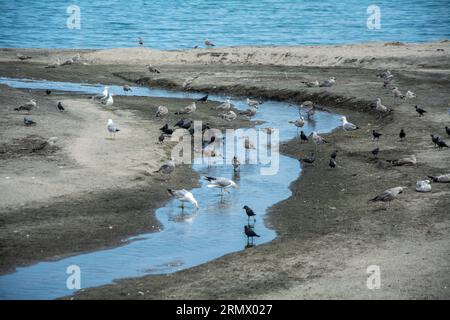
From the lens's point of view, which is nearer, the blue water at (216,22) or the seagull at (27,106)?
the seagull at (27,106)

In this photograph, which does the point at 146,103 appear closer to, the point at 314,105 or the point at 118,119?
the point at 118,119

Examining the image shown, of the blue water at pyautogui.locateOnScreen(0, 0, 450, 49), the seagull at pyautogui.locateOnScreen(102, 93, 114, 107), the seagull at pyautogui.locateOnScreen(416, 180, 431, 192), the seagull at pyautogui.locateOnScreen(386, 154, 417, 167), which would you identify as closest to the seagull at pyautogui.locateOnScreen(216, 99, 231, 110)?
the seagull at pyautogui.locateOnScreen(102, 93, 114, 107)

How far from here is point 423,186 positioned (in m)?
18.9

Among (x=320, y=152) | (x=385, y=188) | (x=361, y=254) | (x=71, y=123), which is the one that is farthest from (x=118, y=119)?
(x=361, y=254)

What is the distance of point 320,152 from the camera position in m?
24.9

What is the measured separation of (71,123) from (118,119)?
7.75 feet

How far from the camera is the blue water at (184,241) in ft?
46.2

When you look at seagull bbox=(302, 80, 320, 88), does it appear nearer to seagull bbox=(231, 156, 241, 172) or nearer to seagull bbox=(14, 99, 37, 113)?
seagull bbox=(231, 156, 241, 172)

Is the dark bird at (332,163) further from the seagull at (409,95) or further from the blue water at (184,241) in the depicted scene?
the seagull at (409,95)

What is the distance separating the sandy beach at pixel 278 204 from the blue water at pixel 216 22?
1071 inches

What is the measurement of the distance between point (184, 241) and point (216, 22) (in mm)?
64174

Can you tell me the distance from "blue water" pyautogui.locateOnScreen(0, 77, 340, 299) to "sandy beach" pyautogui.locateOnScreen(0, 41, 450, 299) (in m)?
0.36

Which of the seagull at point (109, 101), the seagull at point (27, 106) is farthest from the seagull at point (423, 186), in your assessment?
the seagull at point (109, 101)

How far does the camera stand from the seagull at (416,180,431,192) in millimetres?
Result: 18891
